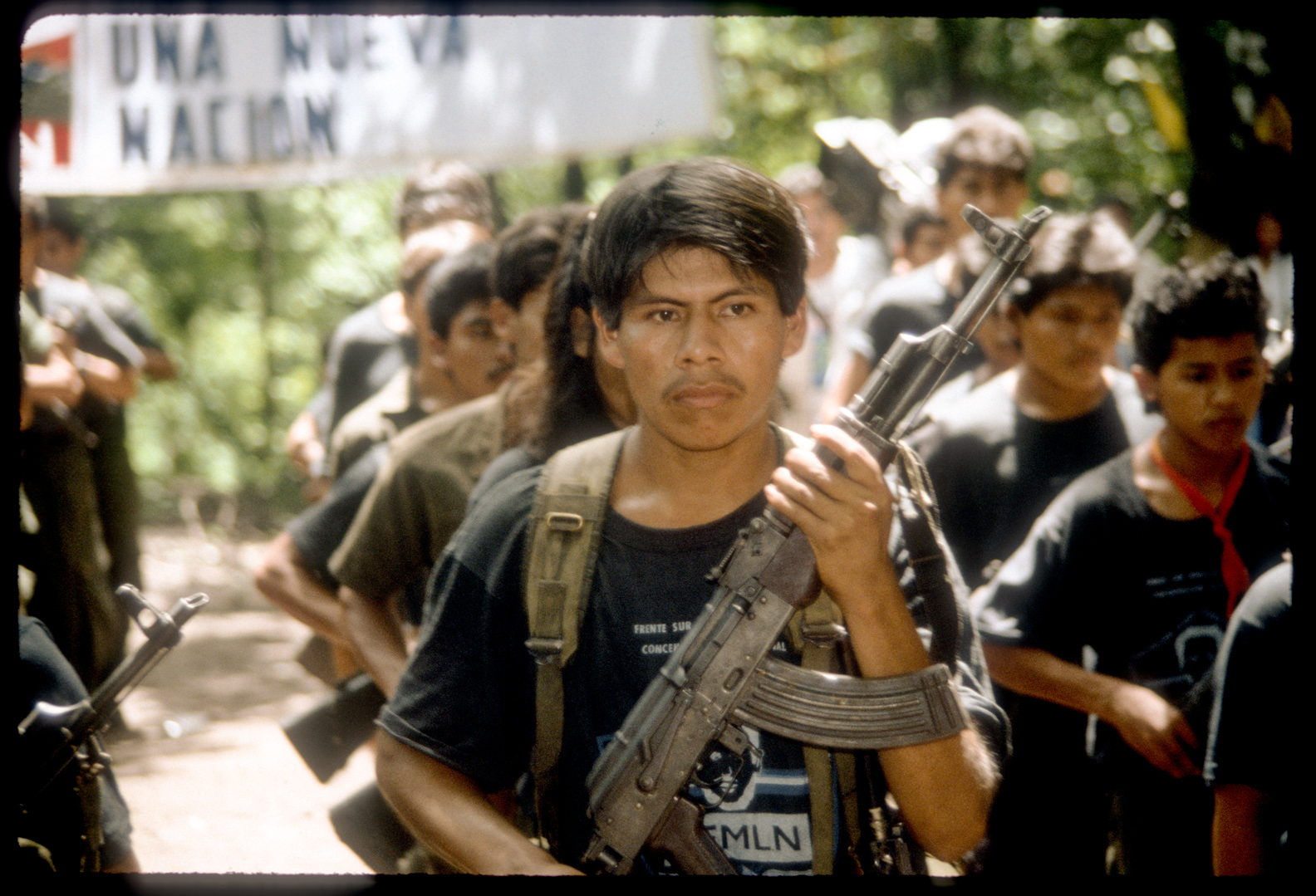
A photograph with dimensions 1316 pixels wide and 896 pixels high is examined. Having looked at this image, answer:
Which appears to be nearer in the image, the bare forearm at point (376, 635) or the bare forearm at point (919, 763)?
the bare forearm at point (919, 763)

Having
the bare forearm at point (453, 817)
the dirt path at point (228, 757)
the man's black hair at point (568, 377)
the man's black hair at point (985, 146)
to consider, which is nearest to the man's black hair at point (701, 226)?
the man's black hair at point (568, 377)

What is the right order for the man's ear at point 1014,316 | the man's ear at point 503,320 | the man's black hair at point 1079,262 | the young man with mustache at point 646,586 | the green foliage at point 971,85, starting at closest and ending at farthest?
the young man with mustache at point 646,586
the man's ear at point 503,320
the man's black hair at point 1079,262
the man's ear at point 1014,316
the green foliage at point 971,85

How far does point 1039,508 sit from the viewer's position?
331 centimetres

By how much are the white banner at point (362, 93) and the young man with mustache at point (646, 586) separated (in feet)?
8.34

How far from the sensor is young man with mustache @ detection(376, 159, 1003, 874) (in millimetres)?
1863

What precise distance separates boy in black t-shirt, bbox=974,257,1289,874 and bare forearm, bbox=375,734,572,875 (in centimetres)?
139

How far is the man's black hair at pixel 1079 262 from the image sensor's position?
11.3ft

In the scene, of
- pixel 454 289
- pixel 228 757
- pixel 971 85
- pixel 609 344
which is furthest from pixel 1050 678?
pixel 971 85

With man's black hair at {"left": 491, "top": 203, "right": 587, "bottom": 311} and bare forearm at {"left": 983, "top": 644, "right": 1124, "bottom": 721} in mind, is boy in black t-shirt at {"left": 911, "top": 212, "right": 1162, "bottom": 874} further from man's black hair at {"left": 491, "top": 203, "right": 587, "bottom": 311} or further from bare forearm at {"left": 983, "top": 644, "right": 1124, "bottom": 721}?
man's black hair at {"left": 491, "top": 203, "right": 587, "bottom": 311}

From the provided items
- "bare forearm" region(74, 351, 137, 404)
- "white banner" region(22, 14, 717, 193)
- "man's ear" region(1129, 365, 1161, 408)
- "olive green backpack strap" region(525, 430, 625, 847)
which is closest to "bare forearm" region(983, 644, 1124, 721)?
"man's ear" region(1129, 365, 1161, 408)

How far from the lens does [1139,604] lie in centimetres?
276

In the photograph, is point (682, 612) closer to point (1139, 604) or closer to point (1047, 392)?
point (1139, 604)

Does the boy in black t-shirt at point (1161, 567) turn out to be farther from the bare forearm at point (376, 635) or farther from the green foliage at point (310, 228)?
the green foliage at point (310, 228)

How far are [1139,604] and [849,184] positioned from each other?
4.33 metres
